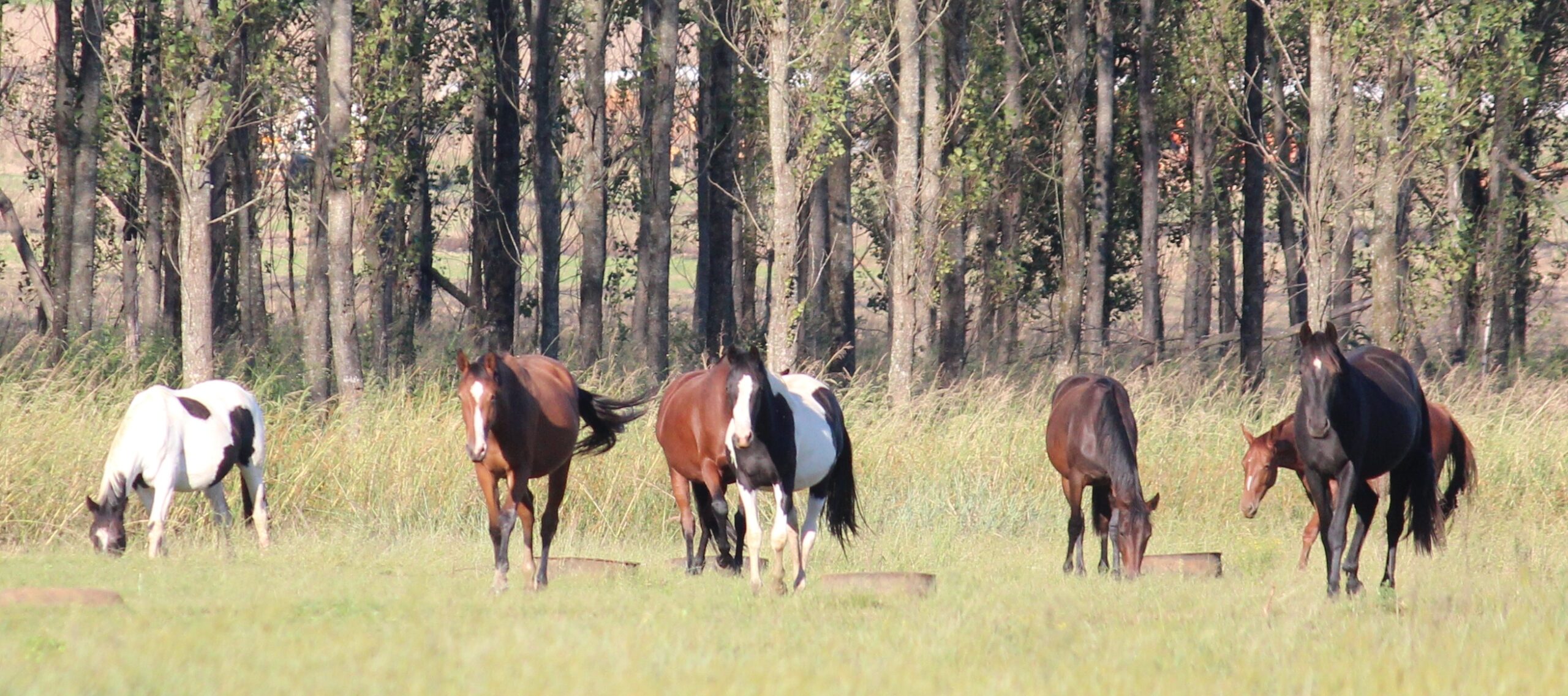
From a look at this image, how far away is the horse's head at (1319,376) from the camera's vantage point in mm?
9203

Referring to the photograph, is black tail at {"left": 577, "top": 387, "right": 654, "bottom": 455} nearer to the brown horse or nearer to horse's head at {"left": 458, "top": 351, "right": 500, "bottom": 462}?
horse's head at {"left": 458, "top": 351, "right": 500, "bottom": 462}

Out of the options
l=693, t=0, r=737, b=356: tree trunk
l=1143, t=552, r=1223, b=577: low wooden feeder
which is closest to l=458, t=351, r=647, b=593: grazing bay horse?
l=1143, t=552, r=1223, b=577: low wooden feeder

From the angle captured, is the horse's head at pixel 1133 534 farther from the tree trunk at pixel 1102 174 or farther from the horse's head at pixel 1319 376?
the tree trunk at pixel 1102 174

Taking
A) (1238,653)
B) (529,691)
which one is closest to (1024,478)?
(1238,653)

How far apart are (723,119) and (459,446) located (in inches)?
520

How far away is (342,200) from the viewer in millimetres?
17344

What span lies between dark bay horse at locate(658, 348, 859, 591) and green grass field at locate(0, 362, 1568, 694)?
48cm

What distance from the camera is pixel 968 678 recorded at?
6441 millimetres

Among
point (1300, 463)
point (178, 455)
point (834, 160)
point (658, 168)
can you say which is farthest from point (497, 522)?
point (658, 168)

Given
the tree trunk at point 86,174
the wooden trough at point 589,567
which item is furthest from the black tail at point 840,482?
the tree trunk at point 86,174

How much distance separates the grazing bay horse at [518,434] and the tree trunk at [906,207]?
9.21 meters

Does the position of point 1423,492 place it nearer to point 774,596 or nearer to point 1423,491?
point 1423,491

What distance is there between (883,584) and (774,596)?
0.78 m

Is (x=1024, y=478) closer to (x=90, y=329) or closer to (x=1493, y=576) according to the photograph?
(x=1493, y=576)
